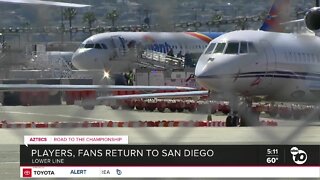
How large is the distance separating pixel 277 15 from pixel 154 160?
194cm

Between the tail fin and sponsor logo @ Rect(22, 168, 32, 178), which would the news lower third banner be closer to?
sponsor logo @ Rect(22, 168, 32, 178)

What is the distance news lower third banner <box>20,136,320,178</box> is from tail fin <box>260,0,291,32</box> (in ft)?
4.38

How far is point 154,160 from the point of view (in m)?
9.23

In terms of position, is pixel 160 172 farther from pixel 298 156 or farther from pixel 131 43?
pixel 131 43

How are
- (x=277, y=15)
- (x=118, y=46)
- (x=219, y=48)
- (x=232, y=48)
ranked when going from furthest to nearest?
(x=232, y=48) < (x=219, y=48) < (x=118, y=46) < (x=277, y=15)

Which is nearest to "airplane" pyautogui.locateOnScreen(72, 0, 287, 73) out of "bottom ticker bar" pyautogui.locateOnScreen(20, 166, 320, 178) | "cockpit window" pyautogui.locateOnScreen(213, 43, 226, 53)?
"bottom ticker bar" pyautogui.locateOnScreen(20, 166, 320, 178)

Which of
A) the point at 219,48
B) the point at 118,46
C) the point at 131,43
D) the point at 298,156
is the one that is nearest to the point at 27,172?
the point at 131,43

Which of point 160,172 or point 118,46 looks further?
point 118,46

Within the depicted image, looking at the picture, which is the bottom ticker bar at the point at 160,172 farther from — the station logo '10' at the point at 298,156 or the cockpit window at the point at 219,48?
the cockpit window at the point at 219,48

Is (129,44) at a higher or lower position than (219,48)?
higher

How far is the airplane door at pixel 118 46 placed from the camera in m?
10.1

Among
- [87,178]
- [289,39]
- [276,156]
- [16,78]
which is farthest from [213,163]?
[289,39]

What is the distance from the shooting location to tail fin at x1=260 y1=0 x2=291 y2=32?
376 inches

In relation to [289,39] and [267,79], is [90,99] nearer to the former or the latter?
[289,39]
